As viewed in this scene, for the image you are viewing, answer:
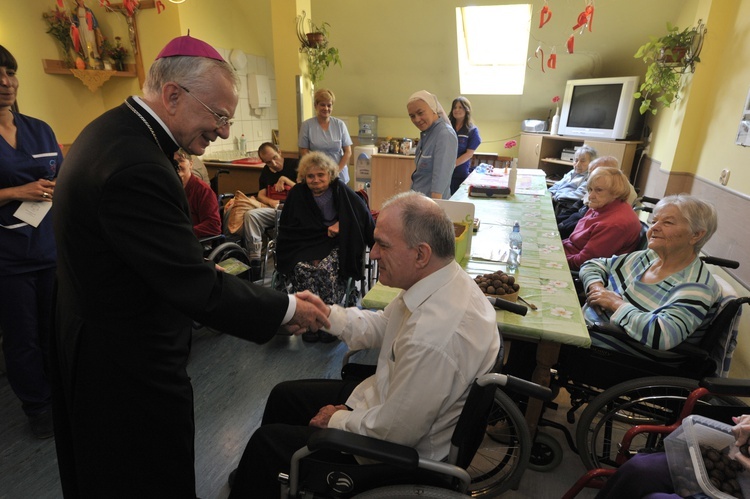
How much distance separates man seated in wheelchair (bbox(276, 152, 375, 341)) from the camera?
2648mm

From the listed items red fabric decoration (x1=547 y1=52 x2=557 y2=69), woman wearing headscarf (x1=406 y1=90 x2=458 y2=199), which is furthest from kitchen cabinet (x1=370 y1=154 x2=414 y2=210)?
woman wearing headscarf (x1=406 y1=90 x2=458 y2=199)

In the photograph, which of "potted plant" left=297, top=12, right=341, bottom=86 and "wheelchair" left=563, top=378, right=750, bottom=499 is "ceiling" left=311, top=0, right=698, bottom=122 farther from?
"wheelchair" left=563, top=378, right=750, bottom=499

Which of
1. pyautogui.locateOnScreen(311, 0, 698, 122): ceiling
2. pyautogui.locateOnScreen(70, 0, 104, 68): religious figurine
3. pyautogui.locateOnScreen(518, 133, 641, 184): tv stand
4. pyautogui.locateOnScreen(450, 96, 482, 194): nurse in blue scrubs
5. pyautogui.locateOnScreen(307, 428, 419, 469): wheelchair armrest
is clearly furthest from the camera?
pyautogui.locateOnScreen(518, 133, 641, 184): tv stand

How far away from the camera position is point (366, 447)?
957 mm

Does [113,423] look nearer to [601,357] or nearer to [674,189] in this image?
[601,357]

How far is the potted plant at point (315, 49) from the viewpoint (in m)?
4.37

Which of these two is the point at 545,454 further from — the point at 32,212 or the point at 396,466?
the point at 32,212

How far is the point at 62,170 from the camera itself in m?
1.00

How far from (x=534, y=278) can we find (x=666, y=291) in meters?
0.49

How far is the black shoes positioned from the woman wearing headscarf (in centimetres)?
256

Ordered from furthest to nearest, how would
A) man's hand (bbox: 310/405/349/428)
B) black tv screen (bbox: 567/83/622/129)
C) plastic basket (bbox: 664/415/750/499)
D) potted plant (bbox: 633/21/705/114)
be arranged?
black tv screen (bbox: 567/83/622/129), potted plant (bbox: 633/21/705/114), man's hand (bbox: 310/405/349/428), plastic basket (bbox: 664/415/750/499)

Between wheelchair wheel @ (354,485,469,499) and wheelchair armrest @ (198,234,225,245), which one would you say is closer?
wheelchair wheel @ (354,485,469,499)

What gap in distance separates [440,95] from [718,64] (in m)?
3.42

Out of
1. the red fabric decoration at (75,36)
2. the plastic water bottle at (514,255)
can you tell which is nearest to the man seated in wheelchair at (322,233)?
the plastic water bottle at (514,255)
